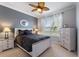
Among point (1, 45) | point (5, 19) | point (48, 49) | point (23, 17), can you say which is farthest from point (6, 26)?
point (48, 49)

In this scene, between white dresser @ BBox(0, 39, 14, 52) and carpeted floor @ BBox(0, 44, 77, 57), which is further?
white dresser @ BBox(0, 39, 14, 52)

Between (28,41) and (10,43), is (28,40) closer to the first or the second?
(28,41)

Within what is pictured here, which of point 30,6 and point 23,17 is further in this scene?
point 23,17

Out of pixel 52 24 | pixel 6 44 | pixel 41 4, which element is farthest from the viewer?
pixel 6 44

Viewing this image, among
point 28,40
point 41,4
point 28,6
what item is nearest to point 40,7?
point 41,4

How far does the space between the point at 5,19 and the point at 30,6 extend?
2.24 ft

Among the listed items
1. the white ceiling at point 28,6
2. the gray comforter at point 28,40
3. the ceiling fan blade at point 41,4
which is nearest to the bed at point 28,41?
the gray comforter at point 28,40

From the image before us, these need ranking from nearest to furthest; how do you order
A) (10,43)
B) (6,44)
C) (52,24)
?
(52,24) < (10,43) < (6,44)

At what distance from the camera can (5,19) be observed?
196cm

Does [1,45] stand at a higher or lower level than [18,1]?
lower

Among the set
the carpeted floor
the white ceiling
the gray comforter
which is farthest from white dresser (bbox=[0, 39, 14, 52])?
the white ceiling

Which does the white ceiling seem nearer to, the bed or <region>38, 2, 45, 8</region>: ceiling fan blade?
<region>38, 2, 45, 8</region>: ceiling fan blade

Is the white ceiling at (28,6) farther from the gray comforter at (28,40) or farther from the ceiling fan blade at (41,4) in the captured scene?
the gray comforter at (28,40)

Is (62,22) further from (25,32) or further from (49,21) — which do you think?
(25,32)
